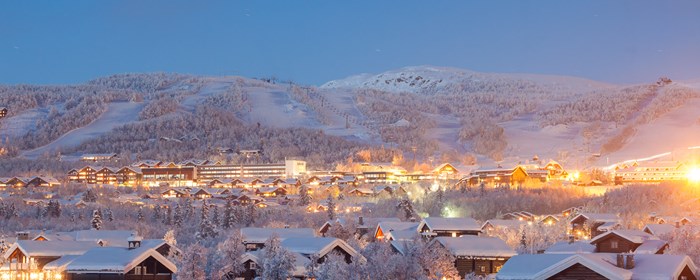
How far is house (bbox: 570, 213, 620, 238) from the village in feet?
0.43

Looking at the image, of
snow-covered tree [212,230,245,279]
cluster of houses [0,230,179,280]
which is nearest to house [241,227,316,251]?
cluster of houses [0,230,179,280]

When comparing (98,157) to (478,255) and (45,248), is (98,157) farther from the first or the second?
(478,255)

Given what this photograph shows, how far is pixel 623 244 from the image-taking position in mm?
40500

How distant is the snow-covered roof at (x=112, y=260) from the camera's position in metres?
36.5

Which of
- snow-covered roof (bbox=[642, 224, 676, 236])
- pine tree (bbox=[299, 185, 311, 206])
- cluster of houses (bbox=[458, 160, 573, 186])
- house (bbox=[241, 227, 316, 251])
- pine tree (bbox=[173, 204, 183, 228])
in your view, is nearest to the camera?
house (bbox=[241, 227, 316, 251])

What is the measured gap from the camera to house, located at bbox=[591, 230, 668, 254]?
40344 mm

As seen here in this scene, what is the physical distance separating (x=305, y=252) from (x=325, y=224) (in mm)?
21605

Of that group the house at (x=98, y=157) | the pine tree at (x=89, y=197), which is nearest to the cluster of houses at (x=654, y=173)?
the pine tree at (x=89, y=197)

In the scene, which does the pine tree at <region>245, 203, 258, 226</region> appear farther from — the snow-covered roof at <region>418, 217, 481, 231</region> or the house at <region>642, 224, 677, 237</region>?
the house at <region>642, 224, 677, 237</region>

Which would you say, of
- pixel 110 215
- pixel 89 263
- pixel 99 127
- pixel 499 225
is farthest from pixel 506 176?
pixel 99 127

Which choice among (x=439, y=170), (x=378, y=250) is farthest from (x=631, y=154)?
(x=378, y=250)

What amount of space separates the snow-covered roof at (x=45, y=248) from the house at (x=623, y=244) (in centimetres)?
1999

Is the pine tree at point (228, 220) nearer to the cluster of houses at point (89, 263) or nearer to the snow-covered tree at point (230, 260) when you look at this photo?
the cluster of houses at point (89, 263)

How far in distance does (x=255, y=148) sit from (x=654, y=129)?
56.0 meters
